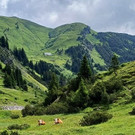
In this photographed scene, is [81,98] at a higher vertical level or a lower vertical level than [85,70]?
lower

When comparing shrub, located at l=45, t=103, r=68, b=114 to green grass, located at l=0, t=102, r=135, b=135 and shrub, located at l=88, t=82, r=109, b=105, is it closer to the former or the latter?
shrub, located at l=88, t=82, r=109, b=105

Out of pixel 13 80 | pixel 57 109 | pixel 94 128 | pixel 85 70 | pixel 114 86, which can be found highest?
pixel 13 80

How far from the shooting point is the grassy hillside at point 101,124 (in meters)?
28.7

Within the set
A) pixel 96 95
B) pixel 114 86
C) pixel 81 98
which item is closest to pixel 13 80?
pixel 114 86

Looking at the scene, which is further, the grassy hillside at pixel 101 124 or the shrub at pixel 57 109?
the shrub at pixel 57 109

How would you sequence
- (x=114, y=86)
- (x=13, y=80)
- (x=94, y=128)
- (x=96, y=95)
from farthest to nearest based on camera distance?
1. (x=13, y=80)
2. (x=114, y=86)
3. (x=96, y=95)
4. (x=94, y=128)

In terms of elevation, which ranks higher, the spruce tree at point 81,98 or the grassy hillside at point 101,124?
the spruce tree at point 81,98

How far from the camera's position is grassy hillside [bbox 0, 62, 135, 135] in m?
28.7

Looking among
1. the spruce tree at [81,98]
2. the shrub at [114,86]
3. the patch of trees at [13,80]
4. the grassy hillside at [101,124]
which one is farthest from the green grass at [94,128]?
the patch of trees at [13,80]

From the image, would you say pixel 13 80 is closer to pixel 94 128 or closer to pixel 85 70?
pixel 85 70

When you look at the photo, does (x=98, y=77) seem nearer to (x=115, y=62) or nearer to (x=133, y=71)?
(x=115, y=62)

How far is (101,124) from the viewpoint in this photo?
3394 centimetres

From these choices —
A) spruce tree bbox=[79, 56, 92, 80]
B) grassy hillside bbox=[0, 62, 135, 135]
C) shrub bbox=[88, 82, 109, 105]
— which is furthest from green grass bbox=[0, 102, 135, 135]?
spruce tree bbox=[79, 56, 92, 80]

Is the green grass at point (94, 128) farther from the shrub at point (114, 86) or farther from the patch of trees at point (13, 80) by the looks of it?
the patch of trees at point (13, 80)
